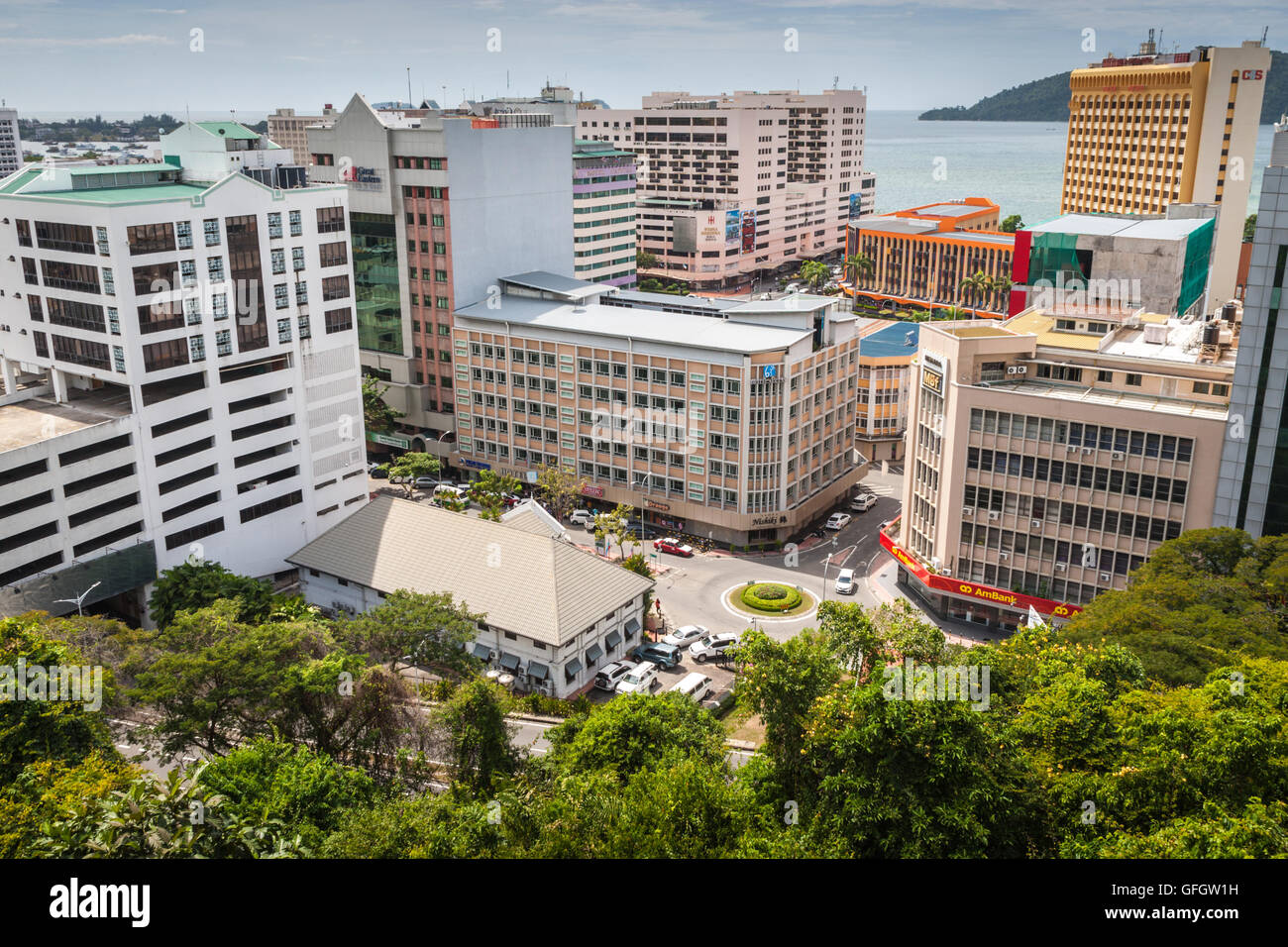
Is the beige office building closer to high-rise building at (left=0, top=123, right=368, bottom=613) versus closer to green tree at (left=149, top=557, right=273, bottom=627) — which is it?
green tree at (left=149, top=557, right=273, bottom=627)

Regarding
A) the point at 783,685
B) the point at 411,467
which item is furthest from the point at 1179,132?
the point at 783,685

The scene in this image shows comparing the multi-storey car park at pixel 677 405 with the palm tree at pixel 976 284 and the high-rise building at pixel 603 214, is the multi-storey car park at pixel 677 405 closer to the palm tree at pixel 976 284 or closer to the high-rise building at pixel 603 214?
the high-rise building at pixel 603 214

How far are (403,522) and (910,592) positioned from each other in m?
31.5

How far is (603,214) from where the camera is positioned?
123688 mm

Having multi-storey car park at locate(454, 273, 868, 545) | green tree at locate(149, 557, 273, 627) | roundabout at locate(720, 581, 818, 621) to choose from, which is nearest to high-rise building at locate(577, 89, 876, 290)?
multi-storey car park at locate(454, 273, 868, 545)

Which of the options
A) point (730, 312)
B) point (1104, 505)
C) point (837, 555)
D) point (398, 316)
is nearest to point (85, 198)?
point (398, 316)

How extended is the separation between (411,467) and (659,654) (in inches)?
1136

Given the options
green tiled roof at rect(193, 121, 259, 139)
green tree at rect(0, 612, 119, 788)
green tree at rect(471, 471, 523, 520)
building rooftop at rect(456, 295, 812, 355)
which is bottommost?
green tree at rect(471, 471, 523, 520)

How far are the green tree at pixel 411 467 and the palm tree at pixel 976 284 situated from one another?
79856 mm

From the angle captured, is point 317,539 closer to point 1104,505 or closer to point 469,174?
point 469,174

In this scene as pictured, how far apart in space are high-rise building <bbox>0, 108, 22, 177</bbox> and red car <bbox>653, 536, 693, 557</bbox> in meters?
146

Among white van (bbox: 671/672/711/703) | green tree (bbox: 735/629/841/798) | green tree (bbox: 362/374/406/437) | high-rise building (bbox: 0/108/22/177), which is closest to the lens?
green tree (bbox: 735/629/841/798)

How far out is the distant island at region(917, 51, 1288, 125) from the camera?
105 m
